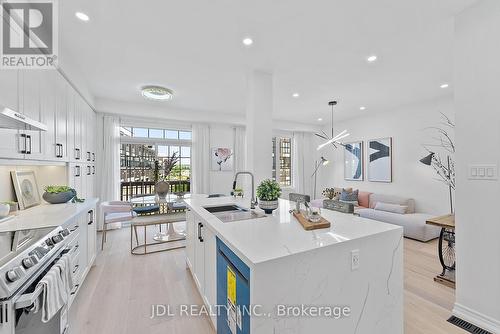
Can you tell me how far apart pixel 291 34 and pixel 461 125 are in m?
1.81

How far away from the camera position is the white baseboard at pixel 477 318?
167 centimetres

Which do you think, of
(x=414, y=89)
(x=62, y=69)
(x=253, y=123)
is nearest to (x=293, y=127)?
(x=414, y=89)

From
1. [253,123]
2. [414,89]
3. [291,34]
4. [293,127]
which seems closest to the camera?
[291,34]

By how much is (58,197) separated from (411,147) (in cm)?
628

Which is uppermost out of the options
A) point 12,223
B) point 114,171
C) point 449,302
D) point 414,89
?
point 414,89

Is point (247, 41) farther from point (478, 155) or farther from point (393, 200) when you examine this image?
point (393, 200)

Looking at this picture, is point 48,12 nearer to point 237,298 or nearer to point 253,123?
point 253,123

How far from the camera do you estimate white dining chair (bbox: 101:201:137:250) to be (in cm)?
363

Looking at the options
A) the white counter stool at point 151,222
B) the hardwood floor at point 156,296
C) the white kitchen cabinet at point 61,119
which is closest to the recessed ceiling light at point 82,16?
the white kitchen cabinet at point 61,119

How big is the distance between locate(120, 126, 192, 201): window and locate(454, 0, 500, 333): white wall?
197 inches

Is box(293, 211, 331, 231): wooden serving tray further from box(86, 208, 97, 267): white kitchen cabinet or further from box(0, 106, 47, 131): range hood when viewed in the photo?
box(86, 208, 97, 267): white kitchen cabinet

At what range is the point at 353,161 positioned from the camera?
598 cm

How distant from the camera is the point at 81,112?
3418 mm

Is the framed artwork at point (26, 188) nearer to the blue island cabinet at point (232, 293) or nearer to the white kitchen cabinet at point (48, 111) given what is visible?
the white kitchen cabinet at point (48, 111)
